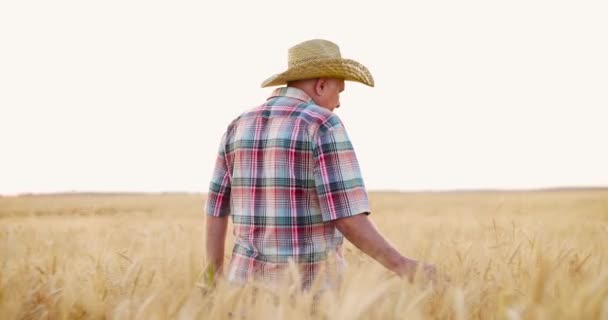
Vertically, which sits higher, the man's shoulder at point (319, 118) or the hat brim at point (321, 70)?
the hat brim at point (321, 70)

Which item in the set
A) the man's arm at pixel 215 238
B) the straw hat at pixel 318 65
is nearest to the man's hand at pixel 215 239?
the man's arm at pixel 215 238

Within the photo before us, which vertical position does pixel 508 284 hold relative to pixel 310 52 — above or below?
below

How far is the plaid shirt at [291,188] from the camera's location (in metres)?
2.12

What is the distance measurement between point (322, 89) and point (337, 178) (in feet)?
1.34

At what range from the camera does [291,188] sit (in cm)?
220

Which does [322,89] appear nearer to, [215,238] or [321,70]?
[321,70]

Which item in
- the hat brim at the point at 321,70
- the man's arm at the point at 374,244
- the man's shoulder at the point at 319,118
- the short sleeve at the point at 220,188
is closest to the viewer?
the man's arm at the point at 374,244

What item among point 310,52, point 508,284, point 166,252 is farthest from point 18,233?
point 508,284

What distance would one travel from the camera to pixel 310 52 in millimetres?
2383

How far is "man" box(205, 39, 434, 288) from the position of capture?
6.91 feet

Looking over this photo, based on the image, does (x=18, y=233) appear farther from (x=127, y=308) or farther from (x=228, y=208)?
(x=127, y=308)

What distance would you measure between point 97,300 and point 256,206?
617 mm

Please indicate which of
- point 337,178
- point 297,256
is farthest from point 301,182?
point 297,256

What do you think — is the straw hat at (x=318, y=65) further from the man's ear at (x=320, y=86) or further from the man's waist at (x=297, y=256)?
the man's waist at (x=297, y=256)
